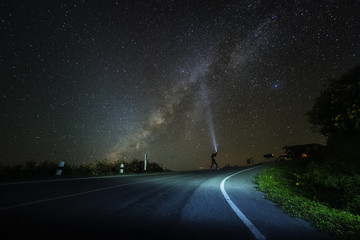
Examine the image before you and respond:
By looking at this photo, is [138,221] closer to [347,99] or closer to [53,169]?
[347,99]

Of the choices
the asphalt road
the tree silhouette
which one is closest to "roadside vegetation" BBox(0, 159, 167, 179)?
the asphalt road

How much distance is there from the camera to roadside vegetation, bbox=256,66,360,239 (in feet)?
13.8

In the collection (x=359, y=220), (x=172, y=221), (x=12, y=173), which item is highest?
(x=12, y=173)

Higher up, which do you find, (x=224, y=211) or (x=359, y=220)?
(x=224, y=211)

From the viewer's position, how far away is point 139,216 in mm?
3566

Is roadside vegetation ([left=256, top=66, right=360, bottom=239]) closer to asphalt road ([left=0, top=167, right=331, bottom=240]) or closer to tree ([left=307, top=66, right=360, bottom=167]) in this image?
tree ([left=307, top=66, right=360, bottom=167])

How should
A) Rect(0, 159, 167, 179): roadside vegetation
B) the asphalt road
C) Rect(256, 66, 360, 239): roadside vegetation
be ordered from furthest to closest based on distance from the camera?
Rect(0, 159, 167, 179): roadside vegetation, Rect(256, 66, 360, 239): roadside vegetation, the asphalt road

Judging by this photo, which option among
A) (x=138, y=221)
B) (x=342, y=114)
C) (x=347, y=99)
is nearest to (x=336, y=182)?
(x=342, y=114)

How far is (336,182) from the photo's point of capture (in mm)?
8500

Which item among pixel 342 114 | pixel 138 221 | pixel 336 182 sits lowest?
pixel 138 221

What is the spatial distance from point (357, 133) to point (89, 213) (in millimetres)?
11461

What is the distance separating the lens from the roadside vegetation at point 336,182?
13.8ft

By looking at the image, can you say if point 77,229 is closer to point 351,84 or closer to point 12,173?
point 351,84

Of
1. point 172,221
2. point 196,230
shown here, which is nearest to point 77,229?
point 172,221
